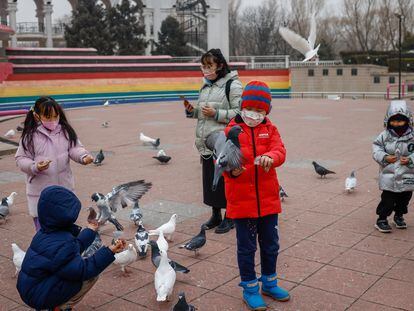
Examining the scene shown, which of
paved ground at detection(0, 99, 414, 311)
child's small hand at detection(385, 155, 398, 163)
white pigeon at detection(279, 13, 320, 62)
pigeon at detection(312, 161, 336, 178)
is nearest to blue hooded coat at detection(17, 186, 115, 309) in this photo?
paved ground at detection(0, 99, 414, 311)

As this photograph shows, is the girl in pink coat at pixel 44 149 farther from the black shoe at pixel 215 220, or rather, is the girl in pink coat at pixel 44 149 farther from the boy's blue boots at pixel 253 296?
the black shoe at pixel 215 220

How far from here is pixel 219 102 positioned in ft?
18.0

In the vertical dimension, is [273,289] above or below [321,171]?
below

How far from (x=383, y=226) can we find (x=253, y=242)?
2292 mm

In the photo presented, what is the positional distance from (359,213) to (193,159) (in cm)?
481

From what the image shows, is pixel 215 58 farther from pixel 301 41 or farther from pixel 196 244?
pixel 301 41

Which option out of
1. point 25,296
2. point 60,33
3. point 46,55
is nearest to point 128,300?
point 25,296

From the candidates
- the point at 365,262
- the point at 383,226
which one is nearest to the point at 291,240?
the point at 365,262

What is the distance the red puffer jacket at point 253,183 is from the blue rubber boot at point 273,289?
1.79ft

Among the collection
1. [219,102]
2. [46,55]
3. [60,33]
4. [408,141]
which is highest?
[60,33]

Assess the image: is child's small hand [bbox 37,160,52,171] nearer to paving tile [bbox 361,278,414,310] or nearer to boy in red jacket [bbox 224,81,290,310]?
boy in red jacket [bbox 224,81,290,310]

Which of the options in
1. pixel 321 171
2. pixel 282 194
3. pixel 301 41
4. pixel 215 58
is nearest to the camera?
pixel 215 58

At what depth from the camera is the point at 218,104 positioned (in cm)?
548

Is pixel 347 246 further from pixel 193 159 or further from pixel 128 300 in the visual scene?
pixel 193 159
